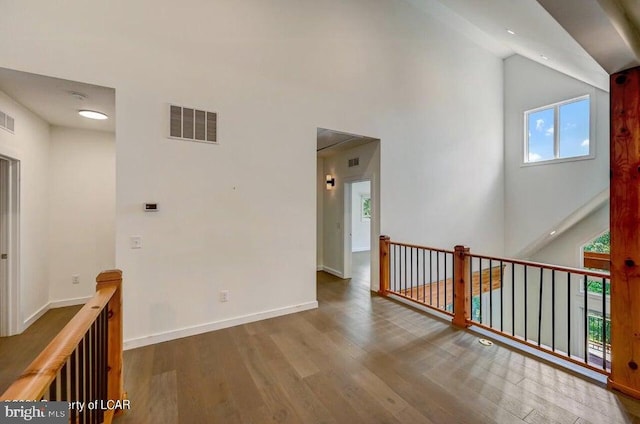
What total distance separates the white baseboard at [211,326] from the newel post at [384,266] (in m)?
1.28

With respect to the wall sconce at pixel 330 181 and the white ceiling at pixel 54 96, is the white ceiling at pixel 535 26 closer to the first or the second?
the wall sconce at pixel 330 181

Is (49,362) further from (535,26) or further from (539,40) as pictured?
(539,40)

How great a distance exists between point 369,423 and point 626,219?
2.48 meters

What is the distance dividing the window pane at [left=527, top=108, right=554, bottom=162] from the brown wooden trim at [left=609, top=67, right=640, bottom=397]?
4.86 metres

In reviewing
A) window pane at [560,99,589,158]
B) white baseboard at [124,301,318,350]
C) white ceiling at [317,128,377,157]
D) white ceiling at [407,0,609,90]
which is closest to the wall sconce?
white ceiling at [317,128,377,157]

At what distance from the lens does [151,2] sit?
2855 mm

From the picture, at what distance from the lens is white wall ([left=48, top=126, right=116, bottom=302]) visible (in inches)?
151

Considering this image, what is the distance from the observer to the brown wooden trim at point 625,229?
2035mm

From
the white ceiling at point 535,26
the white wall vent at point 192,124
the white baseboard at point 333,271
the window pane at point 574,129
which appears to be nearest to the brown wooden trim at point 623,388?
the white ceiling at point 535,26

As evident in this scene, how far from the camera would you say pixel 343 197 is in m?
5.71

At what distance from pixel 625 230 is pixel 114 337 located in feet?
12.8

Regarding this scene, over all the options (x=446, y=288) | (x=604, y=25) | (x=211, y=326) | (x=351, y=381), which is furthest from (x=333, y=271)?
(x=604, y=25)

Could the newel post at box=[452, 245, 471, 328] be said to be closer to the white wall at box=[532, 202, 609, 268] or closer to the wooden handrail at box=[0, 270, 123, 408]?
the wooden handrail at box=[0, 270, 123, 408]

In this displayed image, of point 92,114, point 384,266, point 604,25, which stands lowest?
point 384,266
